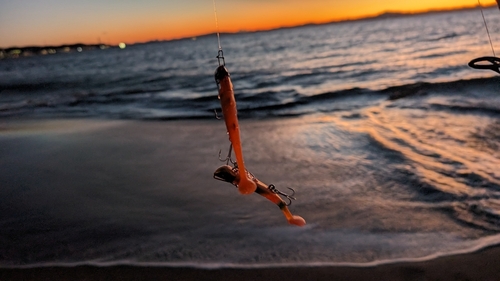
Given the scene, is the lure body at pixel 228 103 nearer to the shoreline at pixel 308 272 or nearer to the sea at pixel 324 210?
the sea at pixel 324 210

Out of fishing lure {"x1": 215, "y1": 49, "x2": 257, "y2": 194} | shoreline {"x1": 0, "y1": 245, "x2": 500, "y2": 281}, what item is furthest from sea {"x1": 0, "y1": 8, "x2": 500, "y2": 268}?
fishing lure {"x1": 215, "y1": 49, "x2": 257, "y2": 194}

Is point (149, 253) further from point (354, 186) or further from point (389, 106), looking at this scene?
point (389, 106)

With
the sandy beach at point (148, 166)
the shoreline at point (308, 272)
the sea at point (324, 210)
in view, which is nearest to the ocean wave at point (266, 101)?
the sea at point (324, 210)

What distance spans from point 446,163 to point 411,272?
436cm

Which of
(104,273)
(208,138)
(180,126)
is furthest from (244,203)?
(180,126)

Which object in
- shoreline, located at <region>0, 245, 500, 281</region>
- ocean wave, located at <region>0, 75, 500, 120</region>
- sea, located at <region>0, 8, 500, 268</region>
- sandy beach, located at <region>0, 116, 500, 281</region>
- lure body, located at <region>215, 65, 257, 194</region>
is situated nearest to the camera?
lure body, located at <region>215, 65, 257, 194</region>

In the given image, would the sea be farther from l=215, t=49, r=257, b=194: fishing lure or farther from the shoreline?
l=215, t=49, r=257, b=194: fishing lure

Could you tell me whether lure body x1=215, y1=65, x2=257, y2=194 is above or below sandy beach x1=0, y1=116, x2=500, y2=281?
above

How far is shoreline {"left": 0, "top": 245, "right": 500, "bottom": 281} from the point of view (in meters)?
4.66

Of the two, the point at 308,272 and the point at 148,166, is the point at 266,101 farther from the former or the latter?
the point at 308,272

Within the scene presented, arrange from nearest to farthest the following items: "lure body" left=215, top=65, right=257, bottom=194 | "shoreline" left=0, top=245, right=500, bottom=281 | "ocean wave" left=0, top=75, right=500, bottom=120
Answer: "lure body" left=215, top=65, right=257, bottom=194 → "shoreline" left=0, top=245, right=500, bottom=281 → "ocean wave" left=0, top=75, right=500, bottom=120

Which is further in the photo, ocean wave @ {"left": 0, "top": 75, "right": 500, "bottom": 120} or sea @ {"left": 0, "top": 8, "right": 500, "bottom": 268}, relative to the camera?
ocean wave @ {"left": 0, "top": 75, "right": 500, "bottom": 120}

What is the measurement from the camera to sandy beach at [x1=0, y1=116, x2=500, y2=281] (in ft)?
15.6

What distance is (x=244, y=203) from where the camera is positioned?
22.5 feet
